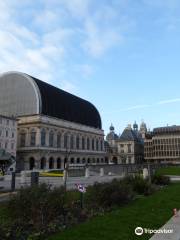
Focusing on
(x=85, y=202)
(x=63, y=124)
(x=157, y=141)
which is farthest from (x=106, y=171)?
(x=157, y=141)

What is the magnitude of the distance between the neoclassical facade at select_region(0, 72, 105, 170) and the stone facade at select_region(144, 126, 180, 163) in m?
55.9

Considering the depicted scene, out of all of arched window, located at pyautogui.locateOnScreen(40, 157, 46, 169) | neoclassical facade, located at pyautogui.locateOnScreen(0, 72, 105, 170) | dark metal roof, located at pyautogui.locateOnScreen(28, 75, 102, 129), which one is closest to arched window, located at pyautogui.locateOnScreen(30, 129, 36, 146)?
neoclassical facade, located at pyautogui.locateOnScreen(0, 72, 105, 170)

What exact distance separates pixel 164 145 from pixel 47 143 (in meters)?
86.1

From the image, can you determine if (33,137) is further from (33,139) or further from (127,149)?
(127,149)

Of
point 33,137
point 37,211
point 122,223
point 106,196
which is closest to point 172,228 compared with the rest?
point 122,223

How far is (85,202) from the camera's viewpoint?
703 inches

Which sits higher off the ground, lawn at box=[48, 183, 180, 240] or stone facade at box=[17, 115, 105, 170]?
stone facade at box=[17, 115, 105, 170]

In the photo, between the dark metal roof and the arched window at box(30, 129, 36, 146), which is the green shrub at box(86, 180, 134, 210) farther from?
the dark metal roof

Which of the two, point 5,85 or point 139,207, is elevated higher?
point 5,85

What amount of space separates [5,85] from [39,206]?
111242 millimetres

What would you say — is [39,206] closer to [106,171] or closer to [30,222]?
[30,222]

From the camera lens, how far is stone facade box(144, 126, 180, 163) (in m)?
172

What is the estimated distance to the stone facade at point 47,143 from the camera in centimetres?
10606

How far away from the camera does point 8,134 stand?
9531 cm
